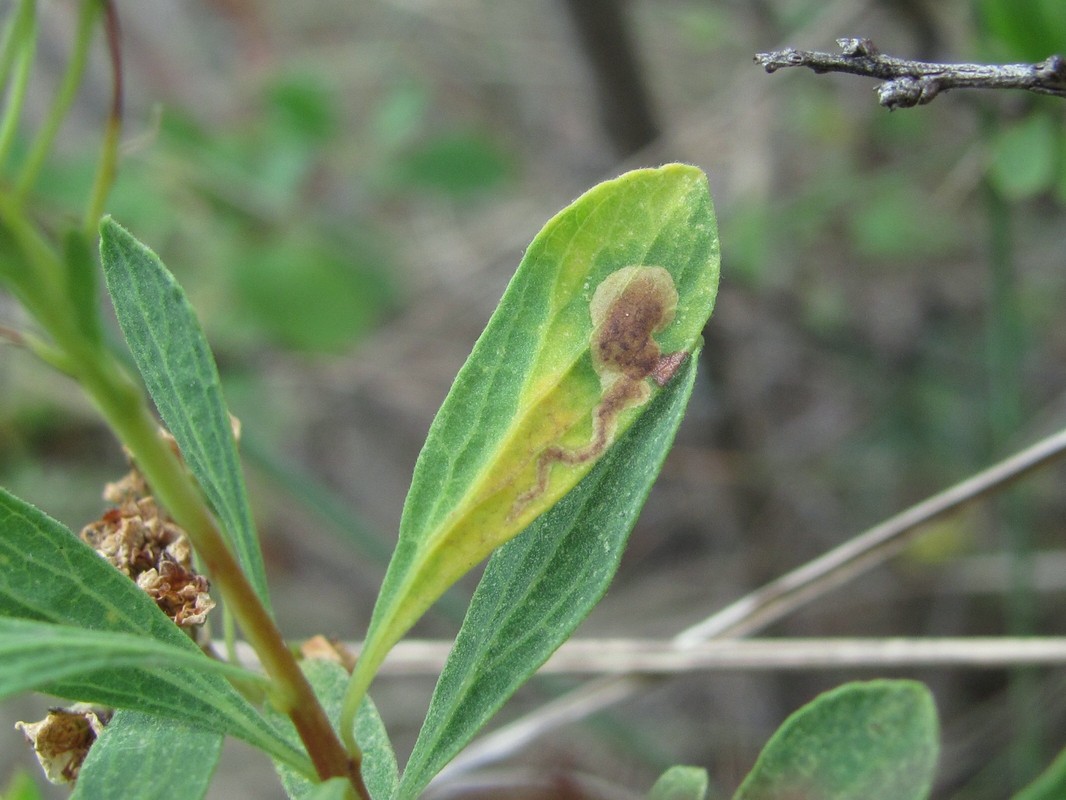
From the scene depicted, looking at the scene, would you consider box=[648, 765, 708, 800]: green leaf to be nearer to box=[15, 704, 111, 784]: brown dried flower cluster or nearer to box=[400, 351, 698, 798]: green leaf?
box=[400, 351, 698, 798]: green leaf

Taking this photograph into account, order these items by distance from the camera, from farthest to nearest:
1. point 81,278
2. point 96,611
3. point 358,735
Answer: point 358,735 < point 96,611 < point 81,278

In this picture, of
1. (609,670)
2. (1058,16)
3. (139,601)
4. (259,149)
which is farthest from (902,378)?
(139,601)

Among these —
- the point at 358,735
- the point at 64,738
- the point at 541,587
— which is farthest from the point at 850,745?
the point at 64,738

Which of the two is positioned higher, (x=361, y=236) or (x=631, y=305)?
(x=631, y=305)

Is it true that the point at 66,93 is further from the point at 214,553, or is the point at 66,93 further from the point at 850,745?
the point at 850,745

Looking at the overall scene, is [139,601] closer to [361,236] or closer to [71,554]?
[71,554]

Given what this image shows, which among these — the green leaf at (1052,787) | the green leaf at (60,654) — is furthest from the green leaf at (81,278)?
the green leaf at (1052,787)
